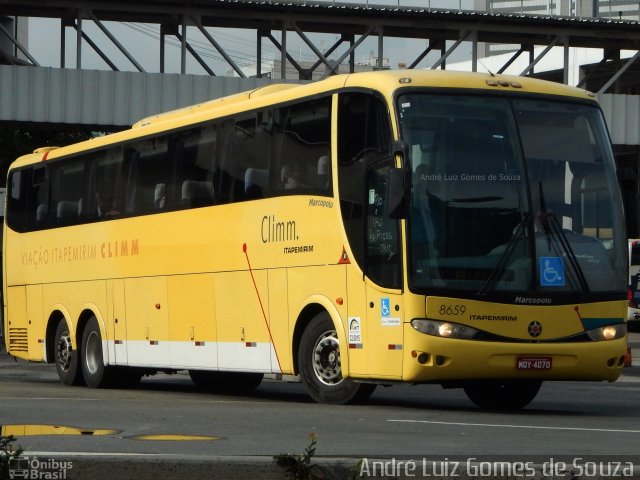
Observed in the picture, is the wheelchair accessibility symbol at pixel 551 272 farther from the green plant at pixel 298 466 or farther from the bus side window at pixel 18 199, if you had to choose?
the bus side window at pixel 18 199

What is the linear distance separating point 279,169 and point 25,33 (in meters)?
71.9

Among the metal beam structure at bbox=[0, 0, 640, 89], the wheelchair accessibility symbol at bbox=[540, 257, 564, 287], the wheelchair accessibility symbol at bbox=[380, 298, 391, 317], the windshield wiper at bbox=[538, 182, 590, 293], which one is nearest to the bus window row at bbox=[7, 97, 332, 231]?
the wheelchair accessibility symbol at bbox=[380, 298, 391, 317]

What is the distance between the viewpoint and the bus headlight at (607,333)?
1477 cm

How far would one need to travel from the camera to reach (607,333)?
14.9 metres

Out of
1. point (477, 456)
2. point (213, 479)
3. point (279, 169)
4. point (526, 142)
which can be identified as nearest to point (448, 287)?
point (526, 142)

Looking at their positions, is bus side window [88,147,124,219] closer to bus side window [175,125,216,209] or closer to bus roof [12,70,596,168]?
bus side window [175,125,216,209]

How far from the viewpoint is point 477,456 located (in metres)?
9.06

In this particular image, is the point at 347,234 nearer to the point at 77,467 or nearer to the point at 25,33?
the point at 77,467

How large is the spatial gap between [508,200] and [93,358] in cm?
869

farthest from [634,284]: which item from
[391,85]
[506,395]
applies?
[391,85]

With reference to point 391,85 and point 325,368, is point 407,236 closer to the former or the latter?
point 391,85

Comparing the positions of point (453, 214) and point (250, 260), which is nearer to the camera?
point (453, 214)

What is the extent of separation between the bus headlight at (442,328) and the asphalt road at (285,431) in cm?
76

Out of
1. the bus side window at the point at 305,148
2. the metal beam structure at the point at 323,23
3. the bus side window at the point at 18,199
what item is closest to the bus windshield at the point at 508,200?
the bus side window at the point at 305,148
